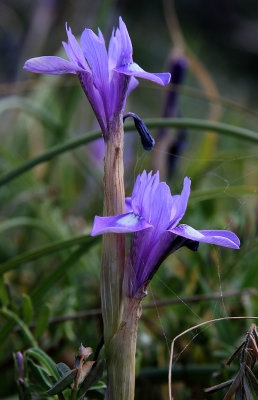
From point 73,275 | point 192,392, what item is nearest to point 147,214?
point 192,392

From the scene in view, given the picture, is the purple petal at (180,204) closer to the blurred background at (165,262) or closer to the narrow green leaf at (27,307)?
the blurred background at (165,262)

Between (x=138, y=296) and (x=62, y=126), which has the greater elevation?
(x=62, y=126)

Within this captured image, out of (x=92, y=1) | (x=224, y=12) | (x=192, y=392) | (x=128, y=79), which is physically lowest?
(x=192, y=392)

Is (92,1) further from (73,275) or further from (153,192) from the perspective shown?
(153,192)

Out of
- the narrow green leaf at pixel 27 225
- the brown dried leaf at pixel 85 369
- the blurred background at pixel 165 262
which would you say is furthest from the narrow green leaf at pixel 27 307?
the narrow green leaf at pixel 27 225

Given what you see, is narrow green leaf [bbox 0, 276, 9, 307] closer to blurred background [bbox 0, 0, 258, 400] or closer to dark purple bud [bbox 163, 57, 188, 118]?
blurred background [bbox 0, 0, 258, 400]

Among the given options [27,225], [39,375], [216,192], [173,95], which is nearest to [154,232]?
[39,375]
